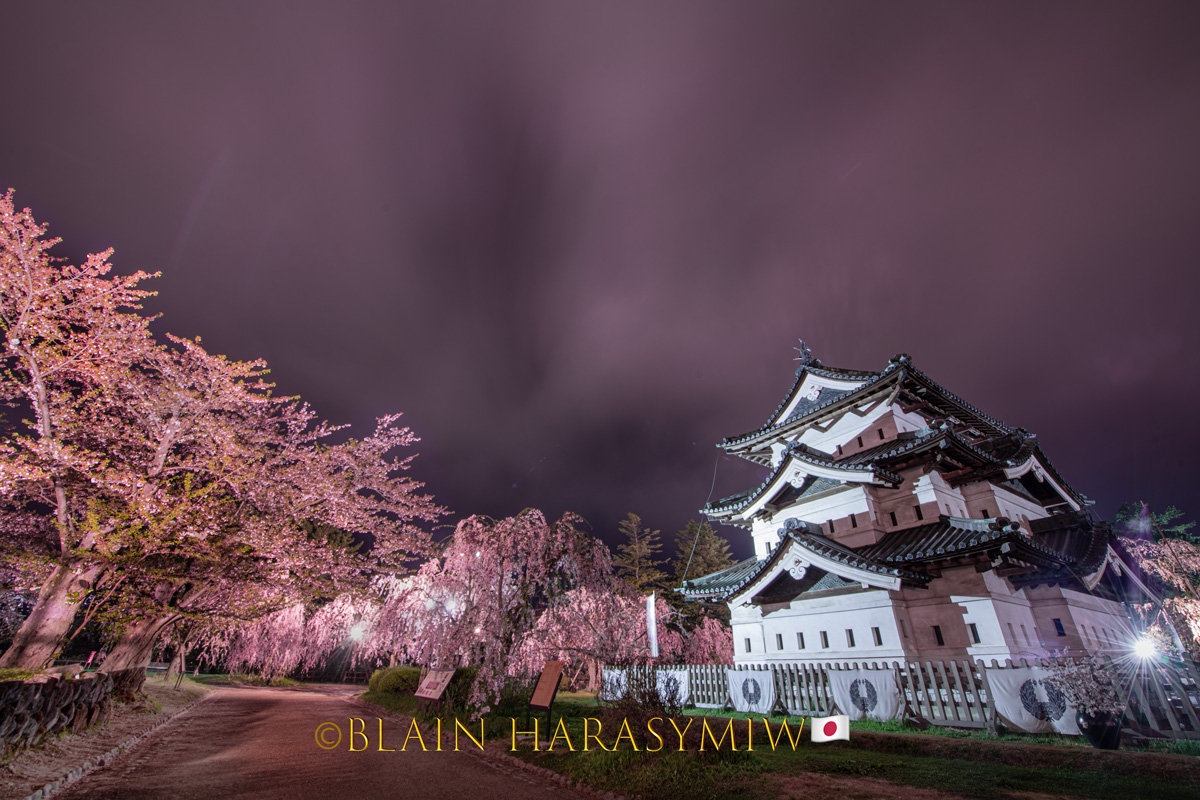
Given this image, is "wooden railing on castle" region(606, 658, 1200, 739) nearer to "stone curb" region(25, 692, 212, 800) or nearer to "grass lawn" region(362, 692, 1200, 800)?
"grass lawn" region(362, 692, 1200, 800)

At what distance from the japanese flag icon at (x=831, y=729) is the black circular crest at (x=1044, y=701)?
11.3 ft

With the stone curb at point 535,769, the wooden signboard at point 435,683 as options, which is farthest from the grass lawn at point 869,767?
the wooden signboard at point 435,683

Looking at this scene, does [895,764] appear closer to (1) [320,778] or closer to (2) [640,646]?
(2) [640,646]

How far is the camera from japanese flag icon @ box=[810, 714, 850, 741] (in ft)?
28.2

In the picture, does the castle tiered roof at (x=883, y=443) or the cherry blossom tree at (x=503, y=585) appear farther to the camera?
the castle tiered roof at (x=883, y=443)

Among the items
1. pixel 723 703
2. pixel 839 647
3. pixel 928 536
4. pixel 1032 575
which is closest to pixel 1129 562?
pixel 1032 575

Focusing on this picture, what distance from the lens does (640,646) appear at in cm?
1019

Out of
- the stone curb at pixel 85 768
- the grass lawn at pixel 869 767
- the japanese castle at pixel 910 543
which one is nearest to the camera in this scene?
the grass lawn at pixel 869 767

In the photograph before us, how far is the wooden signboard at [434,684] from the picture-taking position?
483 inches

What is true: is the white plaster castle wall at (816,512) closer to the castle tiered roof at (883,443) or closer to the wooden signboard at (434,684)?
the castle tiered roof at (883,443)

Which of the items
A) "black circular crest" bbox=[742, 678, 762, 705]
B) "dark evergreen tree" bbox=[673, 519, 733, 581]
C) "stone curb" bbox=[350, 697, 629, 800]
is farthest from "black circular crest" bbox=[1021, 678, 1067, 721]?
"dark evergreen tree" bbox=[673, 519, 733, 581]

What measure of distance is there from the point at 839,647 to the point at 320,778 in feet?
41.8

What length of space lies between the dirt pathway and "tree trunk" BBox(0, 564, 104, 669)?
3.24 metres

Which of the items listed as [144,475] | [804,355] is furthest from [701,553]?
[144,475]
